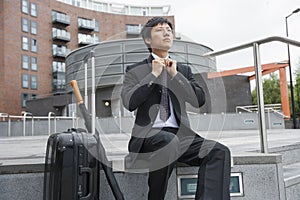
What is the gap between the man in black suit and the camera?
3.50ft

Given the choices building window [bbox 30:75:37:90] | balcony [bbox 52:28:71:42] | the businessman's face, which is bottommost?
the businessman's face

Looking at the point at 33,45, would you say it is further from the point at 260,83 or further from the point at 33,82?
the point at 260,83

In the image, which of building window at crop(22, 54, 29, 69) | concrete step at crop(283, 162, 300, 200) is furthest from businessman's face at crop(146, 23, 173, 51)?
building window at crop(22, 54, 29, 69)

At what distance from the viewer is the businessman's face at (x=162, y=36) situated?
1.25 m

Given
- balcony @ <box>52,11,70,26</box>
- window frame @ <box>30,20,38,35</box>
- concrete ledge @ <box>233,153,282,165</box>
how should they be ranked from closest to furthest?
concrete ledge @ <box>233,153,282,165</box>
window frame @ <box>30,20,38,35</box>
balcony @ <box>52,11,70,26</box>

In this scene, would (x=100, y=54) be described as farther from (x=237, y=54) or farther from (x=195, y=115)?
(x=237, y=54)

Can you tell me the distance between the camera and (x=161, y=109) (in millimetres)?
1201

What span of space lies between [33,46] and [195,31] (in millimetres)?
21243

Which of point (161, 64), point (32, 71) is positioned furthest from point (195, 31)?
point (32, 71)

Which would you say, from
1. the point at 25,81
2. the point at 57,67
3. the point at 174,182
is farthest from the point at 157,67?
the point at 57,67

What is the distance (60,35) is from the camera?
69.2 feet

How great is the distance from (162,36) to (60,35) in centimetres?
2150

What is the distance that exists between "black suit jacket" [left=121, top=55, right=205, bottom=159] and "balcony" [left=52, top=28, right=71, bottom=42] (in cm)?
2145

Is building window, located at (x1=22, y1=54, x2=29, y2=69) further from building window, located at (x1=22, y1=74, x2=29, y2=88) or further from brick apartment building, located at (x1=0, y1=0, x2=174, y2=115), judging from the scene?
building window, located at (x1=22, y1=74, x2=29, y2=88)
